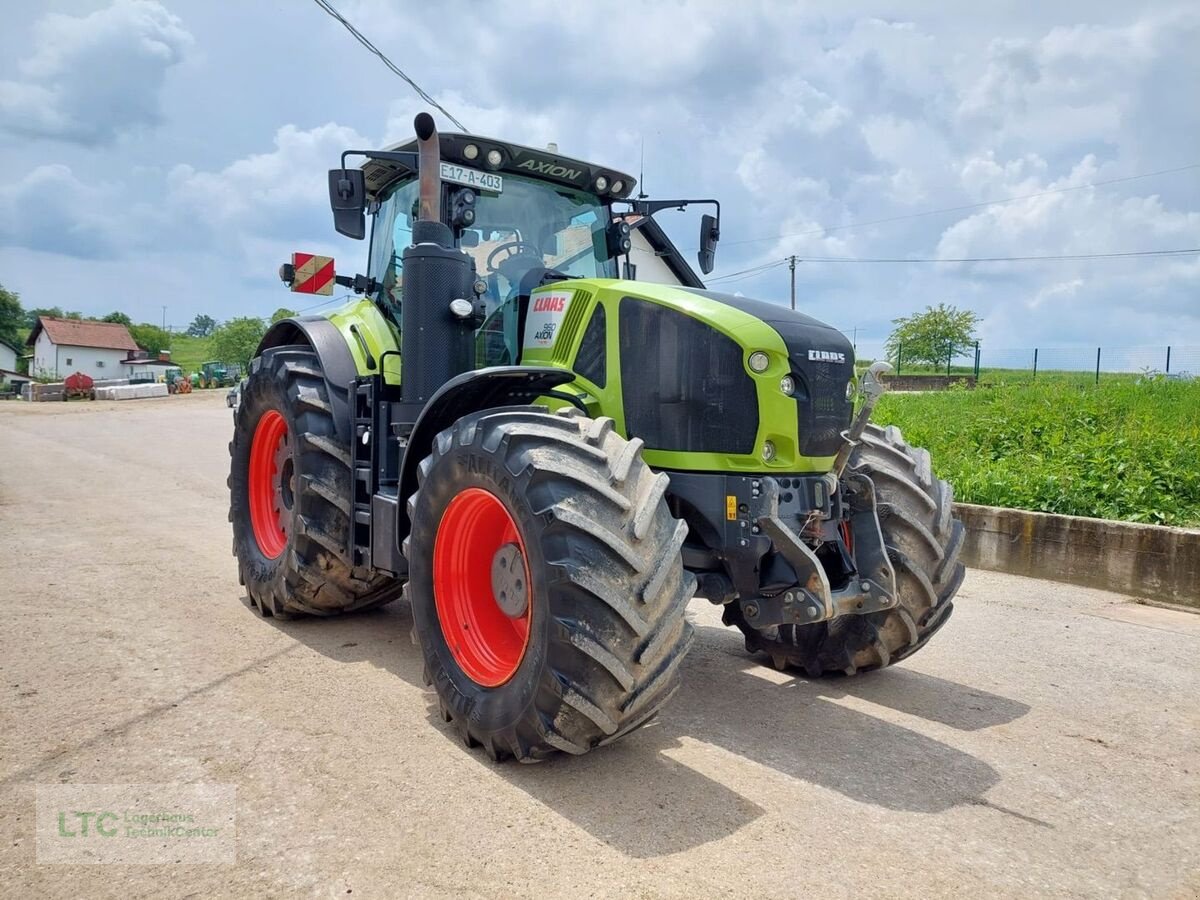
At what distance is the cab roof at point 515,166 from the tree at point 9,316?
91.1m

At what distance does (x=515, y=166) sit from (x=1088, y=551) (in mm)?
5498

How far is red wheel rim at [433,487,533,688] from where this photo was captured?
147 inches

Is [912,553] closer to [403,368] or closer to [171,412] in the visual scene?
[403,368]

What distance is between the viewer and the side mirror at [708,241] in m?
5.26

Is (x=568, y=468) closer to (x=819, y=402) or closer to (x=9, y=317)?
(x=819, y=402)

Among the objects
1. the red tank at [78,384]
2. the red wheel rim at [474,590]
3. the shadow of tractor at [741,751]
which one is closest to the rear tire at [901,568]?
the shadow of tractor at [741,751]

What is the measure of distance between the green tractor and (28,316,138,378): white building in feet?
268

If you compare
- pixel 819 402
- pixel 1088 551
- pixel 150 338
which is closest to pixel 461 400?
pixel 819 402

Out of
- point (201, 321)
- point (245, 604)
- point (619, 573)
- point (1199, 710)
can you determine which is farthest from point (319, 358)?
point (201, 321)

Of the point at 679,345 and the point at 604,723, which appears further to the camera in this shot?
the point at 679,345

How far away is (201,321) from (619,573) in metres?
181

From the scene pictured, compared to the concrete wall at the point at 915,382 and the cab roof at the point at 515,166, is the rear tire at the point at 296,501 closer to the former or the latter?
the cab roof at the point at 515,166

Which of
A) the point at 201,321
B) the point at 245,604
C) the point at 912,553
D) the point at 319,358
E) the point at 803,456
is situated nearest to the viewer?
the point at 803,456

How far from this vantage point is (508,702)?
335 cm
